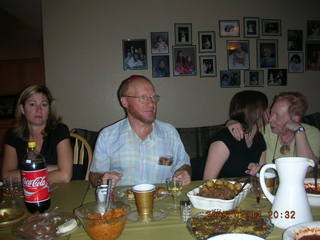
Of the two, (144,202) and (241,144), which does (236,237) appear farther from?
(241,144)

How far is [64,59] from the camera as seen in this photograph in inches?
157

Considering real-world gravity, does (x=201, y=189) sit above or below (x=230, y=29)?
below

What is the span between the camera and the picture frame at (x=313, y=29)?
4.38m

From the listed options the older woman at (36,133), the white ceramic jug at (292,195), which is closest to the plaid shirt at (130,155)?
the older woman at (36,133)

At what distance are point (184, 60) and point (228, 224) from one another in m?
3.41

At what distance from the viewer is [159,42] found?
13.3 ft

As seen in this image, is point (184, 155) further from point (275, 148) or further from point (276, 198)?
point (276, 198)

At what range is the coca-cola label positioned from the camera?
1160 millimetres

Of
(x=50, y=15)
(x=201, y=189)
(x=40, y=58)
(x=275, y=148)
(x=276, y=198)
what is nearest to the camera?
(x=276, y=198)

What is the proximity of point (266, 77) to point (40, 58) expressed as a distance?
6404mm

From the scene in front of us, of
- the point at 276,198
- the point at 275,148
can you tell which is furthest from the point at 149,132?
the point at 276,198

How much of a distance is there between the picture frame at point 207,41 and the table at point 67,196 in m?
3.08

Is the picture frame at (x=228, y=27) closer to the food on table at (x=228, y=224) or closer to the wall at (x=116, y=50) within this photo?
the wall at (x=116, y=50)

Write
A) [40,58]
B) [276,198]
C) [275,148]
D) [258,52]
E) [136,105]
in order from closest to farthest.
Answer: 1. [276,198]
2. [136,105]
3. [275,148]
4. [258,52]
5. [40,58]
